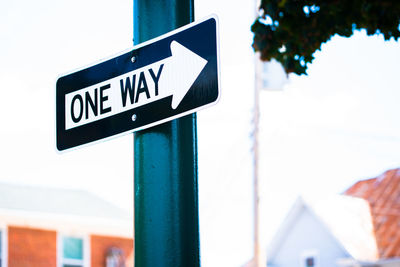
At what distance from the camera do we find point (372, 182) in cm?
2698

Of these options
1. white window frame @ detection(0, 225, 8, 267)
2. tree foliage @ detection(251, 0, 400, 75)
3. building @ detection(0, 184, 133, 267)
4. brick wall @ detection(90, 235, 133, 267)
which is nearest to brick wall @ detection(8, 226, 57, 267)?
building @ detection(0, 184, 133, 267)

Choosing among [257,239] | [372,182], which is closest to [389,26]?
[257,239]

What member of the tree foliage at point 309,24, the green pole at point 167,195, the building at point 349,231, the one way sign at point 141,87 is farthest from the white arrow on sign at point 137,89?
the building at point 349,231

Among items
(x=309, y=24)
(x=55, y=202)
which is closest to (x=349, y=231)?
(x=55, y=202)

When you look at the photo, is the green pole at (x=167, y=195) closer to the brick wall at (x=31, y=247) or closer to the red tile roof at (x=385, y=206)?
the red tile roof at (x=385, y=206)

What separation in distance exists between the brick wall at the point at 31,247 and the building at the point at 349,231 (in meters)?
7.48

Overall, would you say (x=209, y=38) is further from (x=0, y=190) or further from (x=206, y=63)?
(x=0, y=190)

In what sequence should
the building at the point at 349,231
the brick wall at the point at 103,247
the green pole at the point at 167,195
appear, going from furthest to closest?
the brick wall at the point at 103,247, the building at the point at 349,231, the green pole at the point at 167,195

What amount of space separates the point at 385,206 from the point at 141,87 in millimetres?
23055

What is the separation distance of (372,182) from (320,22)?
23439 mm

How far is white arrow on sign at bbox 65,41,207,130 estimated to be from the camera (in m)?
2.87

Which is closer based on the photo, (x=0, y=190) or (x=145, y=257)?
(x=145, y=257)

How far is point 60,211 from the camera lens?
2636cm

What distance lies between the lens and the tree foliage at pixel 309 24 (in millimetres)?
4168
